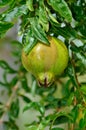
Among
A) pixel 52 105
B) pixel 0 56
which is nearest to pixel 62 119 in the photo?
pixel 52 105

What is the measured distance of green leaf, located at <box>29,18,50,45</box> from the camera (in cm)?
64

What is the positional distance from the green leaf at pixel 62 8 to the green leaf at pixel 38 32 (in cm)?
5

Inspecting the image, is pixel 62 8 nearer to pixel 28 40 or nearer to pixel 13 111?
pixel 28 40

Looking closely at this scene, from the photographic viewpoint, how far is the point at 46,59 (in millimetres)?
650

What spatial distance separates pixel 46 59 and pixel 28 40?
0.05 meters

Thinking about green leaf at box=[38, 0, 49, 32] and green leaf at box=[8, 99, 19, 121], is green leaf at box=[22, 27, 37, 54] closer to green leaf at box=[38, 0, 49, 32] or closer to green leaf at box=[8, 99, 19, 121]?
green leaf at box=[38, 0, 49, 32]

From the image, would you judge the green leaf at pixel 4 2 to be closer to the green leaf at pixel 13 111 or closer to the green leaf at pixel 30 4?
the green leaf at pixel 30 4

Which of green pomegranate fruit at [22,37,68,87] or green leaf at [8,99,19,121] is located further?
green leaf at [8,99,19,121]

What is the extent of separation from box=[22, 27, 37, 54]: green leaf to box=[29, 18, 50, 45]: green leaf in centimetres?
1

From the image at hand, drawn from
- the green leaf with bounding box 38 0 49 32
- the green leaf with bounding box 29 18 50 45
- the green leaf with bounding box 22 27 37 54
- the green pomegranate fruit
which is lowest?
the green pomegranate fruit

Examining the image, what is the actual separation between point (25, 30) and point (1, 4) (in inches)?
2.9

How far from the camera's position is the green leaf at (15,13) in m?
0.67

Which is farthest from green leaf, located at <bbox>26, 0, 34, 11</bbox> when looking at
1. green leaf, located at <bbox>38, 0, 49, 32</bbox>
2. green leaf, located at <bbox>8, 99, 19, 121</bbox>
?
green leaf, located at <bbox>8, 99, 19, 121</bbox>

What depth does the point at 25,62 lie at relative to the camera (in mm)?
665
